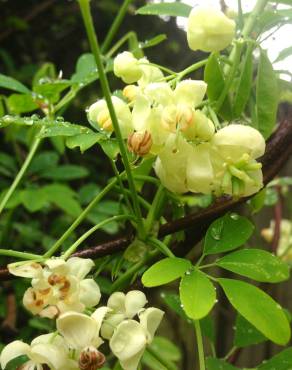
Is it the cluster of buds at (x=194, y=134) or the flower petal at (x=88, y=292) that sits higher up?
the cluster of buds at (x=194, y=134)

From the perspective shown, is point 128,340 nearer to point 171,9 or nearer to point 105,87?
point 105,87

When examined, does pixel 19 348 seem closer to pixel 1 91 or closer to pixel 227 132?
pixel 227 132

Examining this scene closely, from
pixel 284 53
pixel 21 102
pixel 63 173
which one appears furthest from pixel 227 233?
pixel 63 173

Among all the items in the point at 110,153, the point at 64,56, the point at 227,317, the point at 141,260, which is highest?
the point at 110,153

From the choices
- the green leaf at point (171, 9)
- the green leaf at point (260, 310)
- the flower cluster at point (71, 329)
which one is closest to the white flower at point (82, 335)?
the flower cluster at point (71, 329)

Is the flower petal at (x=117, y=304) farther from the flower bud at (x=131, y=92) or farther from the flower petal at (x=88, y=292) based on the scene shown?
the flower bud at (x=131, y=92)

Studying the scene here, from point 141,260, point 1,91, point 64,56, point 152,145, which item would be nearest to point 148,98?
point 152,145

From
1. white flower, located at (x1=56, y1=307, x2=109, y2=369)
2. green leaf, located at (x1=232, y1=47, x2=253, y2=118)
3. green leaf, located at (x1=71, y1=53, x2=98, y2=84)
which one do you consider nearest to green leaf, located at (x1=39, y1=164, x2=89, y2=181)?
green leaf, located at (x1=71, y1=53, x2=98, y2=84)

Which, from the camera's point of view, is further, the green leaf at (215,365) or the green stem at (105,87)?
the green leaf at (215,365)
